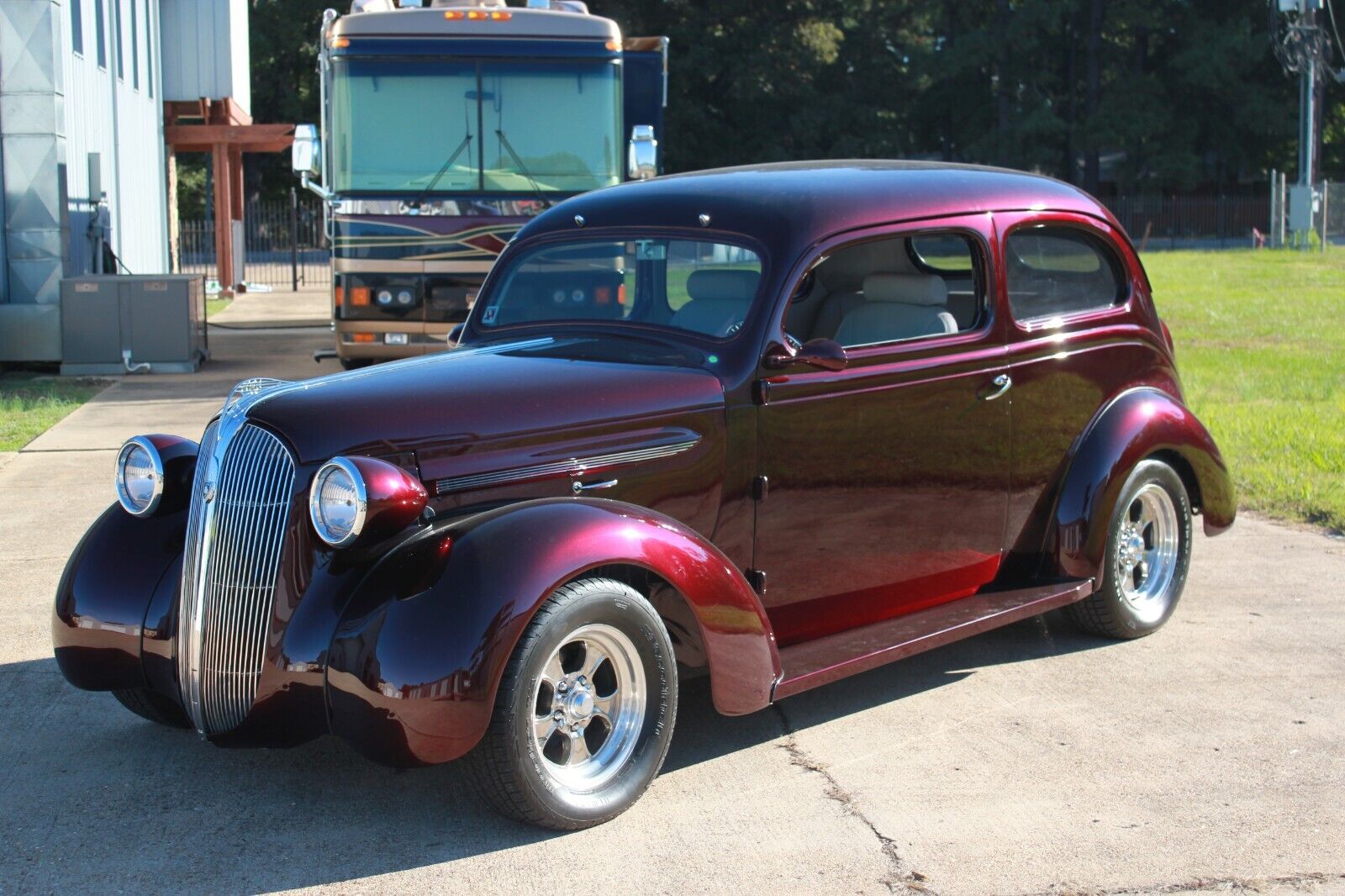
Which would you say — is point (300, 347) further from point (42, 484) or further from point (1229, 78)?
point (1229, 78)

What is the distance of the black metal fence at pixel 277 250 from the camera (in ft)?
104

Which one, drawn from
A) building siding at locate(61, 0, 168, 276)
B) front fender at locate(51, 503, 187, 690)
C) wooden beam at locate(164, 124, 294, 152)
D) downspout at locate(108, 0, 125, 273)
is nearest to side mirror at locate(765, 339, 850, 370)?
front fender at locate(51, 503, 187, 690)

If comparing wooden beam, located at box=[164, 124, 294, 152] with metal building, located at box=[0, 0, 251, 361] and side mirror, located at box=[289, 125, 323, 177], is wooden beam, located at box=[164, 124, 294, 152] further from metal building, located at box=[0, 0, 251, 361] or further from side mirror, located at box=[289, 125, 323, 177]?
side mirror, located at box=[289, 125, 323, 177]

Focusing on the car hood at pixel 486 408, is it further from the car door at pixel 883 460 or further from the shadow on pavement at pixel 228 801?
the shadow on pavement at pixel 228 801

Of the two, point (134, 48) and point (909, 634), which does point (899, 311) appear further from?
point (134, 48)

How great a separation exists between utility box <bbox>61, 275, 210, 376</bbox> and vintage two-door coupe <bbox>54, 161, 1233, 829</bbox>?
33.6 feet

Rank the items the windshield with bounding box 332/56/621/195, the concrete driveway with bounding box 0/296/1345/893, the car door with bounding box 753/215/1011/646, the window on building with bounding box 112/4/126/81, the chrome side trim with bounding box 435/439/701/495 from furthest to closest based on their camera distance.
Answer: the window on building with bounding box 112/4/126/81, the windshield with bounding box 332/56/621/195, the car door with bounding box 753/215/1011/646, the chrome side trim with bounding box 435/439/701/495, the concrete driveway with bounding box 0/296/1345/893

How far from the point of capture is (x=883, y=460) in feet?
16.6

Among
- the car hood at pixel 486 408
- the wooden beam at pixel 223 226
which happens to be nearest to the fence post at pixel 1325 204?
the wooden beam at pixel 223 226

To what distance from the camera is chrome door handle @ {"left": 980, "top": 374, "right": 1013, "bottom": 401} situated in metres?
5.34

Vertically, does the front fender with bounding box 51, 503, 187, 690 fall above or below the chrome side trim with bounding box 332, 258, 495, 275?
below

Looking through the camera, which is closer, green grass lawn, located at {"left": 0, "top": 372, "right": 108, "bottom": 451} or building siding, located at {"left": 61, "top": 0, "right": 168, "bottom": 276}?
green grass lawn, located at {"left": 0, "top": 372, "right": 108, "bottom": 451}

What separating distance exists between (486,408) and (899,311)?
1.78 meters

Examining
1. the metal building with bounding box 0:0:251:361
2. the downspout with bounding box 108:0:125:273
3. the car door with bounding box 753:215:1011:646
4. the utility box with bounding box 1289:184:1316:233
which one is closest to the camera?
the car door with bounding box 753:215:1011:646
